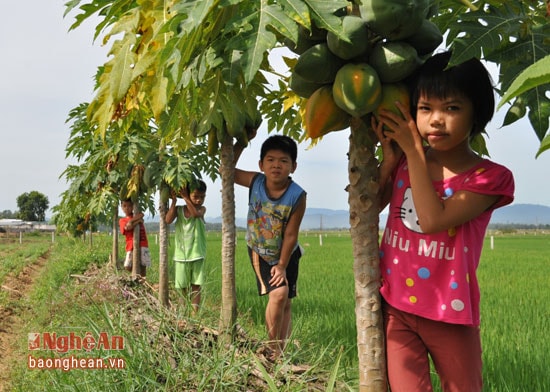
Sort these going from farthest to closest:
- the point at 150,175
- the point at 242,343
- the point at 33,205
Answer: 1. the point at 33,205
2. the point at 150,175
3. the point at 242,343

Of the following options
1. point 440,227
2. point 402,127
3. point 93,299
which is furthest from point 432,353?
point 93,299

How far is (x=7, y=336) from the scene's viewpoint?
5.87m

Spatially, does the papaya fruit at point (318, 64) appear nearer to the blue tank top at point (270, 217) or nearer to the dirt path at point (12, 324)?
the blue tank top at point (270, 217)

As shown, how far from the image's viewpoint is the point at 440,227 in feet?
4.55

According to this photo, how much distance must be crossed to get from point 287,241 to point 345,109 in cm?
166

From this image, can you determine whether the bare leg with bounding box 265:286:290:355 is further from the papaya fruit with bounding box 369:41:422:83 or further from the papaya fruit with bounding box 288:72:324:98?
the papaya fruit with bounding box 369:41:422:83

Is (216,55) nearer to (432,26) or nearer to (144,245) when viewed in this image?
(432,26)

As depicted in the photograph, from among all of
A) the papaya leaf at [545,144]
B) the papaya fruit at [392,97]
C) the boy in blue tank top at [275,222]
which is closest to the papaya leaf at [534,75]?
the papaya leaf at [545,144]

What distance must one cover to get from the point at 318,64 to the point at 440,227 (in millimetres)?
585

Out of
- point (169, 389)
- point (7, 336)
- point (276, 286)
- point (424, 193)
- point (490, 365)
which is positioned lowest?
point (7, 336)

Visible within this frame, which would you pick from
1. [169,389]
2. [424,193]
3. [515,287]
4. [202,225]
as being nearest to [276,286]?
[169,389]

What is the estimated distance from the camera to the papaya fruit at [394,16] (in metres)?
1.26

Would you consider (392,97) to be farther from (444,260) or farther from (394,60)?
(444,260)

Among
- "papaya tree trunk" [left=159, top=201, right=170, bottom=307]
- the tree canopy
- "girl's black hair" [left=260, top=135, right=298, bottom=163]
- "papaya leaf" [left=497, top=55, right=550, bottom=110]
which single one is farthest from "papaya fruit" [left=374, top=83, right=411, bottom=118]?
the tree canopy
